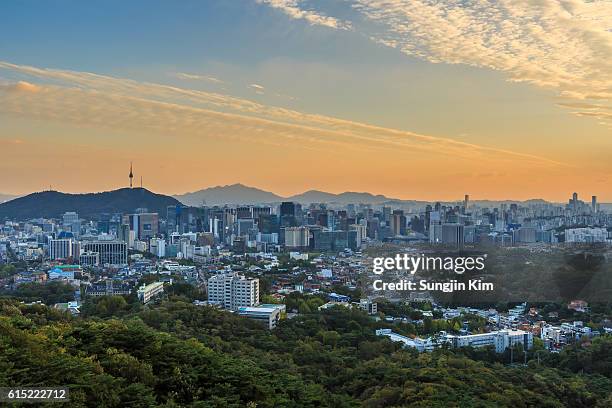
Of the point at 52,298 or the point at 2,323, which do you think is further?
the point at 52,298

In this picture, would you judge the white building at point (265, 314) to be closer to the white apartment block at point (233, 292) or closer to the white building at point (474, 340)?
the white apartment block at point (233, 292)

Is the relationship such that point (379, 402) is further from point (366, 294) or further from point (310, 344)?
point (366, 294)

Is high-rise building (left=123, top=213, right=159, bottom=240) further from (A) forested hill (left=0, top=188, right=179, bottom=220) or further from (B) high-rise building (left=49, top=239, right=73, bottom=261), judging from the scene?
(B) high-rise building (left=49, top=239, right=73, bottom=261)

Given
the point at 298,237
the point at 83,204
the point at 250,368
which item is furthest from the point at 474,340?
the point at 83,204

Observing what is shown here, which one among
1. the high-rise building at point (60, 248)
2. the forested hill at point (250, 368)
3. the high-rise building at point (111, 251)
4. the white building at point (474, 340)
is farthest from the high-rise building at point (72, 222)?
the white building at point (474, 340)

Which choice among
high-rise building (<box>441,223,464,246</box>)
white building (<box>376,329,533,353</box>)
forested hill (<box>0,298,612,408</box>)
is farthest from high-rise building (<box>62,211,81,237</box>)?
white building (<box>376,329,533,353</box>)

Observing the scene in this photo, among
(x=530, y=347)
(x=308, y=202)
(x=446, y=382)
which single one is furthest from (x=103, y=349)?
(x=308, y=202)
